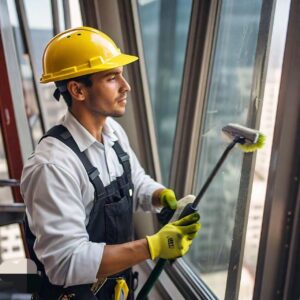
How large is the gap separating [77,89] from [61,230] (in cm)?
47

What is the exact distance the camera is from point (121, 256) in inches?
44.2

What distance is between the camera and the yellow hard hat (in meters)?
1.22

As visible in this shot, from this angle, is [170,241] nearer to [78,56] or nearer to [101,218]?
[101,218]

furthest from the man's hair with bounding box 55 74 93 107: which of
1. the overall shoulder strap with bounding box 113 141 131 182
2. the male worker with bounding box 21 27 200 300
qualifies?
the overall shoulder strap with bounding box 113 141 131 182

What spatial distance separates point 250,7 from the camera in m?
1.37

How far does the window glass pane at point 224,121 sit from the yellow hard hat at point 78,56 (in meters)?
0.49

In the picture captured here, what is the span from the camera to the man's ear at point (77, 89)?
4.08ft

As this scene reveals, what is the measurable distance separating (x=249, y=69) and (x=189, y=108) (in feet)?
1.48

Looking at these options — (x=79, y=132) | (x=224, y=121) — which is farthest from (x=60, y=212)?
(x=224, y=121)

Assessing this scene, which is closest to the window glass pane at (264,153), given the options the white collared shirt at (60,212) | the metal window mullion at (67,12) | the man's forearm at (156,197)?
the man's forearm at (156,197)

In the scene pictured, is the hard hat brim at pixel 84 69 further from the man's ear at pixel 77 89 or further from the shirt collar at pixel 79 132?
the shirt collar at pixel 79 132

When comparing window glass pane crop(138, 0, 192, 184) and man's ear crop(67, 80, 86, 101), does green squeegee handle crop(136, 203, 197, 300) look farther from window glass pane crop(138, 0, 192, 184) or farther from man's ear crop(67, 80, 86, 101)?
window glass pane crop(138, 0, 192, 184)

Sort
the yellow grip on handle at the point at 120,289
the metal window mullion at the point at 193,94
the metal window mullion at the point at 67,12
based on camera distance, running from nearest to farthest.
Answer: the yellow grip on handle at the point at 120,289 → the metal window mullion at the point at 193,94 → the metal window mullion at the point at 67,12

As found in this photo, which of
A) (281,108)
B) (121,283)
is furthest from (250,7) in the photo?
(121,283)
